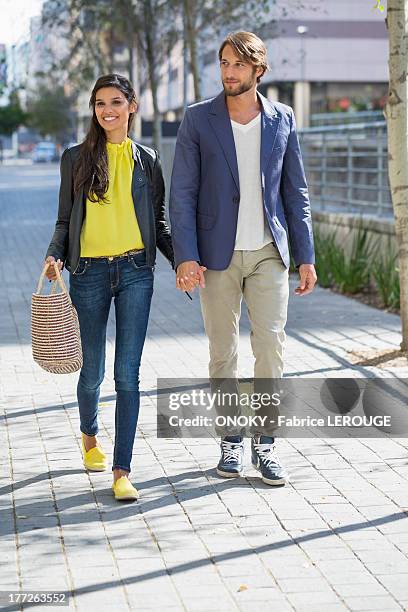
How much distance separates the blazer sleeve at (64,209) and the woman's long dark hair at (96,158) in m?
0.07

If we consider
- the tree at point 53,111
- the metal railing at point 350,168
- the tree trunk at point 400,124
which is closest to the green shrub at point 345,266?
the metal railing at point 350,168

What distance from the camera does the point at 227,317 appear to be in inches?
240

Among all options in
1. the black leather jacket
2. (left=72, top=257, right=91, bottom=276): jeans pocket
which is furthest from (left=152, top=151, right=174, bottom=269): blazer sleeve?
(left=72, top=257, right=91, bottom=276): jeans pocket

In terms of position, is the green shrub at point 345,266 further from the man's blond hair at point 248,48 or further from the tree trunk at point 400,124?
the man's blond hair at point 248,48

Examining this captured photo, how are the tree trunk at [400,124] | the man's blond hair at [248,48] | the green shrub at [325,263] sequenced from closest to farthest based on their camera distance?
the man's blond hair at [248,48] → the tree trunk at [400,124] → the green shrub at [325,263]

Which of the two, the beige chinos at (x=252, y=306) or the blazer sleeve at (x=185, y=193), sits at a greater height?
the blazer sleeve at (x=185, y=193)

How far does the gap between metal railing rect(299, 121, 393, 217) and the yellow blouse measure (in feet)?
33.5

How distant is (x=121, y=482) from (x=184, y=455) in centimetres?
93

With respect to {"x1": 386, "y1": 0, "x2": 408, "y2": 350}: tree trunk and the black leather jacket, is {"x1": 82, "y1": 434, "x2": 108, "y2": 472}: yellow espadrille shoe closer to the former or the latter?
the black leather jacket

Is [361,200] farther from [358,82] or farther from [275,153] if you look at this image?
[358,82]

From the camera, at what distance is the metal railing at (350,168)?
16391 mm

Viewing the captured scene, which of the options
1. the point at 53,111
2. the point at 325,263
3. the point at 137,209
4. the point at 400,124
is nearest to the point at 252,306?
the point at 137,209

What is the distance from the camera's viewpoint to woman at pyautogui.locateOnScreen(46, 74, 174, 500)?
19.0 ft

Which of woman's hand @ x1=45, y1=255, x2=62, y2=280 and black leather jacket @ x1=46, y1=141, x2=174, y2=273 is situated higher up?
black leather jacket @ x1=46, y1=141, x2=174, y2=273
